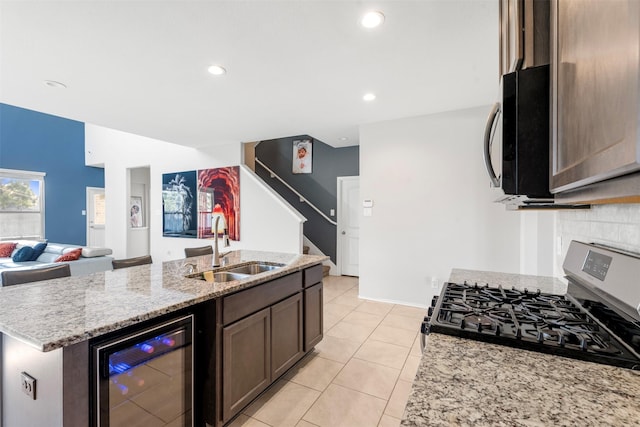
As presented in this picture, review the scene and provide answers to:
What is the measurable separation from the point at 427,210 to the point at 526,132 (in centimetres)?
318

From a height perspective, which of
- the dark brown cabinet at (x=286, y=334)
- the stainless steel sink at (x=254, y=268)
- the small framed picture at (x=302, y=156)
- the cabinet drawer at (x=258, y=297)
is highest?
the small framed picture at (x=302, y=156)

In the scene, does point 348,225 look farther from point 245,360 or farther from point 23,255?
point 23,255

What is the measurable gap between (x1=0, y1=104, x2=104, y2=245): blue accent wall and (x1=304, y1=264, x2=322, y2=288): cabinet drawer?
8.29 metres

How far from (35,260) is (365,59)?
642 cm

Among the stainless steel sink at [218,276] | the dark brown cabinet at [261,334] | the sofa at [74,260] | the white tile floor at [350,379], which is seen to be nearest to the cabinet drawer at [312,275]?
the dark brown cabinet at [261,334]

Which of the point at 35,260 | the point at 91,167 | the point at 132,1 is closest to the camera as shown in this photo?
the point at 132,1

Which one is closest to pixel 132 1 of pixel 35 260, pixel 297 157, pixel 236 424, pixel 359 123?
pixel 236 424

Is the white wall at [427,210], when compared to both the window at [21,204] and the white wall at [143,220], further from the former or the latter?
the window at [21,204]

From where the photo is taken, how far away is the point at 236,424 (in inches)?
70.2

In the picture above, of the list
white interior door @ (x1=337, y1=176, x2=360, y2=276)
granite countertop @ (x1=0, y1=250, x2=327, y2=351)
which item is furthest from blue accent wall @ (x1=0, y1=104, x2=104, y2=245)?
granite countertop @ (x1=0, y1=250, x2=327, y2=351)

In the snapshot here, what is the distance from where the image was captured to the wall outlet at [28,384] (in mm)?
1140

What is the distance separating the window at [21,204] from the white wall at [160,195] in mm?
1282

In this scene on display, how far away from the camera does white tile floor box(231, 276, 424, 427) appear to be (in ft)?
6.09

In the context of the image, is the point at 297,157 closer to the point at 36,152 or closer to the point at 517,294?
the point at 517,294
